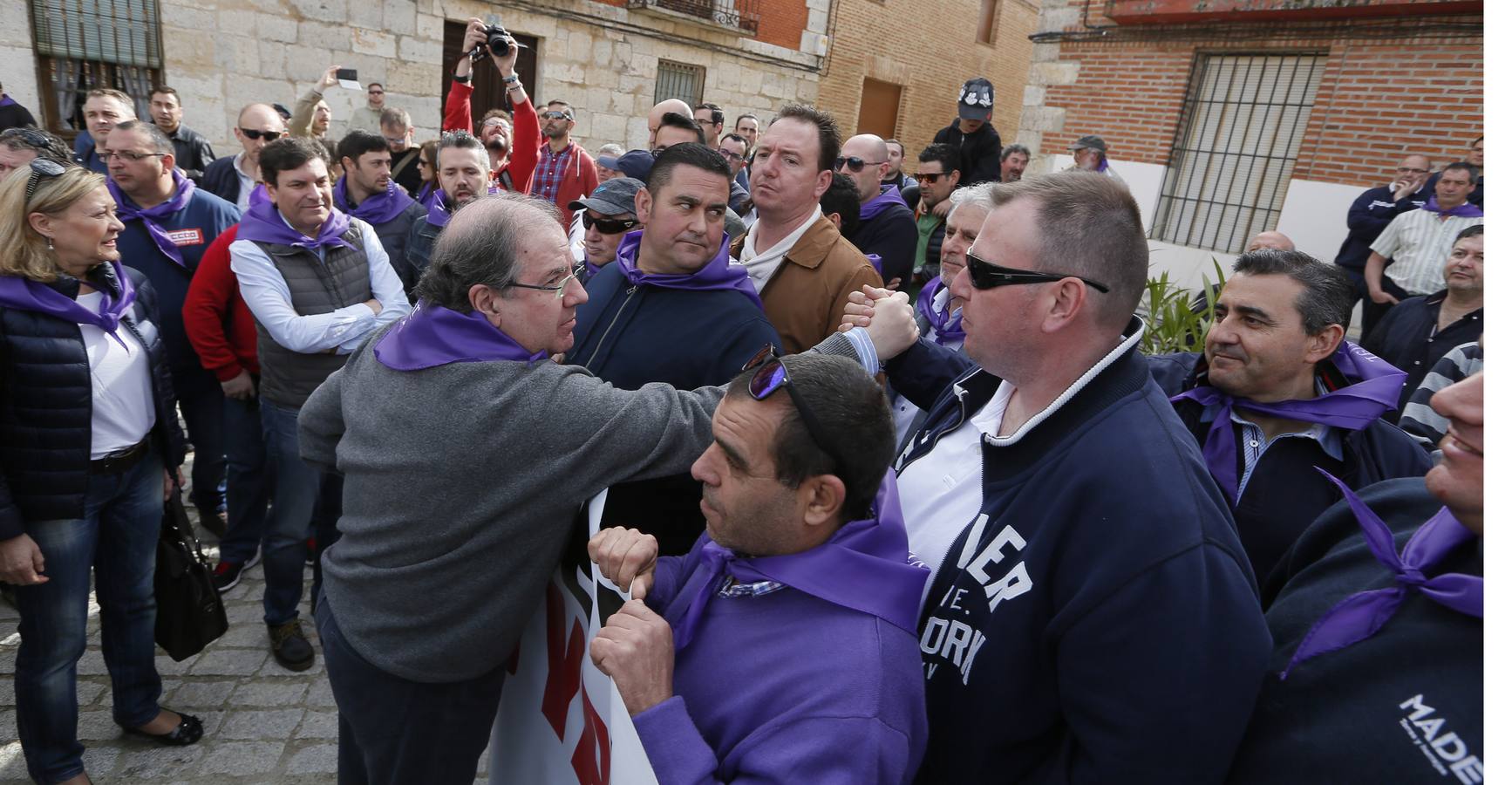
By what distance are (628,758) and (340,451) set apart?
1086mm

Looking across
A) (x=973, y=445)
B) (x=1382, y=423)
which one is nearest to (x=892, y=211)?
(x=1382, y=423)

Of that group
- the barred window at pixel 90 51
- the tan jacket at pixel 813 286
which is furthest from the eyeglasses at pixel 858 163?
the barred window at pixel 90 51

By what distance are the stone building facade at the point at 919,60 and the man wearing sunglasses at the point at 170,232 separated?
46.0 ft

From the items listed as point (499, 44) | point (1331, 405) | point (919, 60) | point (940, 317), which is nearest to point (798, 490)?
point (1331, 405)

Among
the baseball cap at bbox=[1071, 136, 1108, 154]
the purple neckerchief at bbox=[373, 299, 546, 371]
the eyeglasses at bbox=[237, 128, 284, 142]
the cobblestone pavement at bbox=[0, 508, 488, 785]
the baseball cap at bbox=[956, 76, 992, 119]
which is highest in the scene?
the baseball cap at bbox=[956, 76, 992, 119]

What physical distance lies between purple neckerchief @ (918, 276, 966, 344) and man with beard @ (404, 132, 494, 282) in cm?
272

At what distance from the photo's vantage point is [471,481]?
1805 mm

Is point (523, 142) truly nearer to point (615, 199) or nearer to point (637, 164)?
point (637, 164)

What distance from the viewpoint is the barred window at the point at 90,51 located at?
9.02 m

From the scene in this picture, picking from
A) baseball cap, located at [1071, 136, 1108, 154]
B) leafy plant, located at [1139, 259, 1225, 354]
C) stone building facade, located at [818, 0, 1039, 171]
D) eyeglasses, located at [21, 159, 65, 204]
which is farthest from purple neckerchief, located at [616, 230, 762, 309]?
stone building facade, located at [818, 0, 1039, 171]

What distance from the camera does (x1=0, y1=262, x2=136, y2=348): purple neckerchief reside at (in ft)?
7.88

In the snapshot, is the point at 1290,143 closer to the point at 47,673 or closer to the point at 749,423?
the point at 749,423

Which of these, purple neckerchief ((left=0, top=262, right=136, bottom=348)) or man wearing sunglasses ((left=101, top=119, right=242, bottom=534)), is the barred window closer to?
man wearing sunglasses ((left=101, top=119, right=242, bottom=534))

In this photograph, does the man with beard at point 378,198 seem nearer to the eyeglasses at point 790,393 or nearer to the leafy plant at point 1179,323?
the eyeglasses at point 790,393
